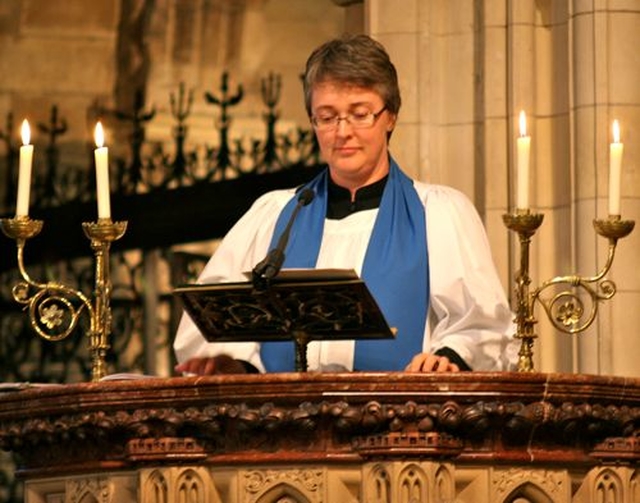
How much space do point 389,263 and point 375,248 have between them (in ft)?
0.35

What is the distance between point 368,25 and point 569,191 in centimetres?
122

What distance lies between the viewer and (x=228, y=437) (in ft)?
21.9

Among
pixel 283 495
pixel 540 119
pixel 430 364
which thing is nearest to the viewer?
pixel 283 495

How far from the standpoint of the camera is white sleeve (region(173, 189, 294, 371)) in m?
7.66

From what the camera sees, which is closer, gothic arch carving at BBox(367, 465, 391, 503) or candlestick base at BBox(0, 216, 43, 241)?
gothic arch carving at BBox(367, 465, 391, 503)

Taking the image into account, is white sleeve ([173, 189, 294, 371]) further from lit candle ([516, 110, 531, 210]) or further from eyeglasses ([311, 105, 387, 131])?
lit candle ([516, 110, 531, 210])

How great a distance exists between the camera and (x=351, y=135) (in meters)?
7.74

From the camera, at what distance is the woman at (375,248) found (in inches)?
297

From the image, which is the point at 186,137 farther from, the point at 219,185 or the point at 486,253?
the point at 486,253

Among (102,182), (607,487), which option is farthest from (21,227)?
(607,487)

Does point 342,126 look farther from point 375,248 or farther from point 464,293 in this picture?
point 464,293

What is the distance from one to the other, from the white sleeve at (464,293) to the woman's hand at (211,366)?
1.90 feet

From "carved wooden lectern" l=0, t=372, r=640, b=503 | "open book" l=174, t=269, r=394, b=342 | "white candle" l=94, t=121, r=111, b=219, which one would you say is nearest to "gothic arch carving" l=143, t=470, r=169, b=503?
"carved wooden lectern" l=0, t=372, r=640, b=503

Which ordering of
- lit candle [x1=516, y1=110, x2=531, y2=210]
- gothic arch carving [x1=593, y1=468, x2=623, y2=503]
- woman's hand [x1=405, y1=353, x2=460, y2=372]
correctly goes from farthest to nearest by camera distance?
lit candle [x1=516, y1=110, x2=531, y2=210], woman's hand [x1=405, y1=353, x2=460, y2=372], gothic arch carving [x1=593, y1=468, x2=623, y2=503]
